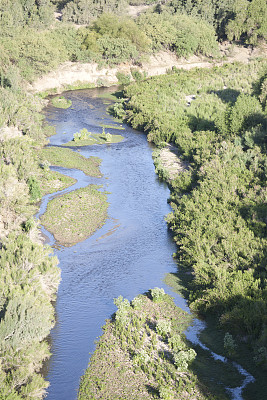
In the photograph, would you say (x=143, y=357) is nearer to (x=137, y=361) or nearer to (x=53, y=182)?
(x=137, y=361)

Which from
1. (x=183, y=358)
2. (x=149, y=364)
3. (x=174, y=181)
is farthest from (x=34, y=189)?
(x=183, y=358)

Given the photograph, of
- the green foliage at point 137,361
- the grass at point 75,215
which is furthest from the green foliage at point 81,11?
the green foliage at point 137,361

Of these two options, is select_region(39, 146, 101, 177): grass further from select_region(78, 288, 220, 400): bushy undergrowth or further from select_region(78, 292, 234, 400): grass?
select_region(78, 292, 234, 400): grass

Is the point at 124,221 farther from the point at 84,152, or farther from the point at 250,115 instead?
the point at 250,115

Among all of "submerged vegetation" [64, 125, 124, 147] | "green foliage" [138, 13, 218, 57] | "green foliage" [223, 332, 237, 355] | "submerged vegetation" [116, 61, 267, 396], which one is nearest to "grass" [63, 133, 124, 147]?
"submerged vegetation" [64, 125, 124, 147]

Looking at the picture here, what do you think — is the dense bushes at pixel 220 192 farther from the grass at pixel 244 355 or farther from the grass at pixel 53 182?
the grass at pixel 53 182

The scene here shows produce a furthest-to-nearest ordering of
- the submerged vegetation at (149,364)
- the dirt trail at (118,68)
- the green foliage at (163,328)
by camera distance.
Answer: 1. the dirt trail at (118,68)
2. the green foliage at (163,328)
3. the submerged vegetation at (149,364)
